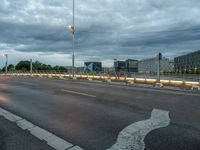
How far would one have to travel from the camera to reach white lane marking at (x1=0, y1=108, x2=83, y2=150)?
13.9 feet

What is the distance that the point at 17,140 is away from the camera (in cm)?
459

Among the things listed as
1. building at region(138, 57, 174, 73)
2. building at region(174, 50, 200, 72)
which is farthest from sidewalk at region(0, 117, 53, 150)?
building at region(174, 50, 200, 72)

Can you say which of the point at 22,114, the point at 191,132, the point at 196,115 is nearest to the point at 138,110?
the point at 196,115

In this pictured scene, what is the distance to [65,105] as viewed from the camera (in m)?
8.62

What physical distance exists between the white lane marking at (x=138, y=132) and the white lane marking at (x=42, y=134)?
102 cm

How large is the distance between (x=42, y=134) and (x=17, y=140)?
24.6 inches

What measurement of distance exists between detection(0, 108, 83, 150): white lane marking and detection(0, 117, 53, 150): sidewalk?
0.46ft

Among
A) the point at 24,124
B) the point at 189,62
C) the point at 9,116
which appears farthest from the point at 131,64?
the point at 24,124

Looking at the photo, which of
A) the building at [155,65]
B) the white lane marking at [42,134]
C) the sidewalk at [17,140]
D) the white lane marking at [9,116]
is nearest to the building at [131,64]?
the building at [155,65]

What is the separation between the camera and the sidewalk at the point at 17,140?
13.8 feet

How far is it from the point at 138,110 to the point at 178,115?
57.7 inches

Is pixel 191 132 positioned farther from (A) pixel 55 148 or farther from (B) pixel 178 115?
(A) pixel 55 148

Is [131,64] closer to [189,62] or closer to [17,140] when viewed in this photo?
[189,62]

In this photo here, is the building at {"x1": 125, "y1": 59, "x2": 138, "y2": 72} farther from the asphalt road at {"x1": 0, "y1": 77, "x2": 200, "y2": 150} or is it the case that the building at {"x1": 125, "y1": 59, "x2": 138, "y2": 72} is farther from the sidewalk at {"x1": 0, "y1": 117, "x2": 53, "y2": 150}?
the sidewalk at {"x1": 0, "y1": 117, "x2": 53, "y2": 150}
